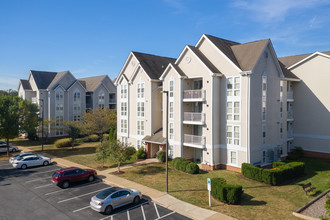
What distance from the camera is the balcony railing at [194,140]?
86.8ft

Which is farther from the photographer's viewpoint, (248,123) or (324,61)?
(324,61)

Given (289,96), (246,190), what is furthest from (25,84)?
(289,96)

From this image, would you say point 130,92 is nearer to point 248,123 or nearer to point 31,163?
point 31,163

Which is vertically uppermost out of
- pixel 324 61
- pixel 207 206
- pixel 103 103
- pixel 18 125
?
pixel 324 61

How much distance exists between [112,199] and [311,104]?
29.5 metres

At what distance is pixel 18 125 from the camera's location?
1359 inches

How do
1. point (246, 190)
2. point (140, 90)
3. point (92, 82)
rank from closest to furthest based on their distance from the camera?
point (246, 190) → point (140, 90) → point (92, 82)

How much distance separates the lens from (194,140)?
89.7 ft

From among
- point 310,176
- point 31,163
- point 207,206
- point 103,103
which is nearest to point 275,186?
point 310,176

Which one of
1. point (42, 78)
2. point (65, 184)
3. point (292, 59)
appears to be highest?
point (292, 59)

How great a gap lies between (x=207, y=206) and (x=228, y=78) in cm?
1427

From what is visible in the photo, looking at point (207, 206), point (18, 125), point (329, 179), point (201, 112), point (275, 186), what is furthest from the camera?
point (18, 125)

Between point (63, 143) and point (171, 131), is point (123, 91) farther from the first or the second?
point (63, 143)

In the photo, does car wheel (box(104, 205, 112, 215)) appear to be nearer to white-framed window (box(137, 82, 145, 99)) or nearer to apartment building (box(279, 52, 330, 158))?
white-framed window (box(137, 82, 145, 99))
